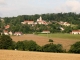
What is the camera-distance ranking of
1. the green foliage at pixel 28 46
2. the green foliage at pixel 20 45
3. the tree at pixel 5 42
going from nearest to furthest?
the green foliage at pixel 28 46
the green foliage at pixel 20 45
the tree at pixel 5 42

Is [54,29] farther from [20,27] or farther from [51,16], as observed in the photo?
[51,16]

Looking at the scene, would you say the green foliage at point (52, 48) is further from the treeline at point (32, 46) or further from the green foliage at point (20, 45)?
the green foliage at point (20, 45)

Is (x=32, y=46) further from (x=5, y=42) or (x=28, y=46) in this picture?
(x=5, y=42)

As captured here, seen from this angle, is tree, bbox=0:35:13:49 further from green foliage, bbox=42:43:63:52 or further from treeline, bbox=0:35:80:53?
green foliage, bbox=42:43:63:52

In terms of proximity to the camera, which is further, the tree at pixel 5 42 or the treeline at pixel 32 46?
the tree at pixel 5 42

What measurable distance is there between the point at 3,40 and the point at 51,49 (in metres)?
11.1

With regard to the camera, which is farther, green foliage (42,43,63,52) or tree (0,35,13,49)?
tree (0,35,13,49)

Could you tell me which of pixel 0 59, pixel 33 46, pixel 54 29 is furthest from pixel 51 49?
pixel 54 29

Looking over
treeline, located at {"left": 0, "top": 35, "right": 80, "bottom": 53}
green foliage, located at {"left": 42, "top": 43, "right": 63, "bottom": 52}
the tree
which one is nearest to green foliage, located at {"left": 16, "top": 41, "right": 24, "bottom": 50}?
treeline, located at {"left": 0, "top": 35, "right": 80, "bottom": 53}

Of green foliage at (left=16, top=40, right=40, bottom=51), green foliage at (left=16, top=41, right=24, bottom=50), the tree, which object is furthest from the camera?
the tree

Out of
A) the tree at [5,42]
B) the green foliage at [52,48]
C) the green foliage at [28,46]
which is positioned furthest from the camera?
the tree at [5,42]

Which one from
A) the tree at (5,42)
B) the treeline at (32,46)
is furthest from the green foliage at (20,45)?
the tree at (5,42)

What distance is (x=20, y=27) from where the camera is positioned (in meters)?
125

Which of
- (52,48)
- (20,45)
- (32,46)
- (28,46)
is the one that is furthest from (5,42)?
(52,48)
